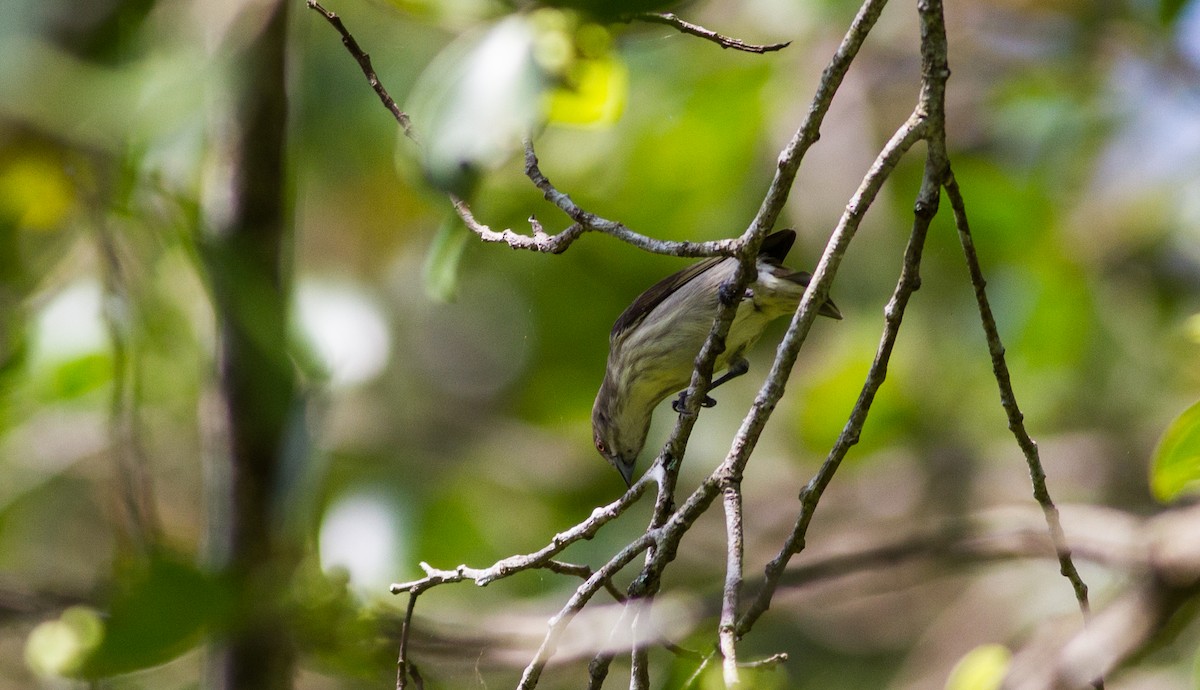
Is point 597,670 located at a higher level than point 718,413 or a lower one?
lower

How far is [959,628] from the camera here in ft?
18.2

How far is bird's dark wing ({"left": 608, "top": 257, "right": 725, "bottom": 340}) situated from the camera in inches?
139

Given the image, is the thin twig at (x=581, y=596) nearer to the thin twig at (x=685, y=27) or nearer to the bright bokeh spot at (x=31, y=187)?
the thin twig at (x=685, y=27)

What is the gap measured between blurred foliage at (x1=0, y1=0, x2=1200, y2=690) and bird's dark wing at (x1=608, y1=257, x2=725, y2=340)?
642mm

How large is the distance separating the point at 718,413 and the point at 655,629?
12.5 ft

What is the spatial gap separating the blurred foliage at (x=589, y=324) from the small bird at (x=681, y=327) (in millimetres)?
676

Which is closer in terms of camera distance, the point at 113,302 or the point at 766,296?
the point at 113,302

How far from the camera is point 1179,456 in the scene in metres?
2.13

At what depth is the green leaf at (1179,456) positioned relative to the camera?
2.06m

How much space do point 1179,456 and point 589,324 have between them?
336 cm

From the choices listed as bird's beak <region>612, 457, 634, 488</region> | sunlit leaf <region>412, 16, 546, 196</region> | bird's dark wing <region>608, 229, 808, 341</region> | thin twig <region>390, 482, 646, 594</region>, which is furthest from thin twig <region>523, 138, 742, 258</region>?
bird's beak <region>612, 457, 634, 488</region>

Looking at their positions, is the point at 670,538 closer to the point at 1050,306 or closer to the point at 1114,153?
the point at 1050,306

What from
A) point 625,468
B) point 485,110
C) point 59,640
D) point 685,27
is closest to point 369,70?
point 485,110

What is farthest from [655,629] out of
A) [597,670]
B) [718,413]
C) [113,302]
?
[718,413]
